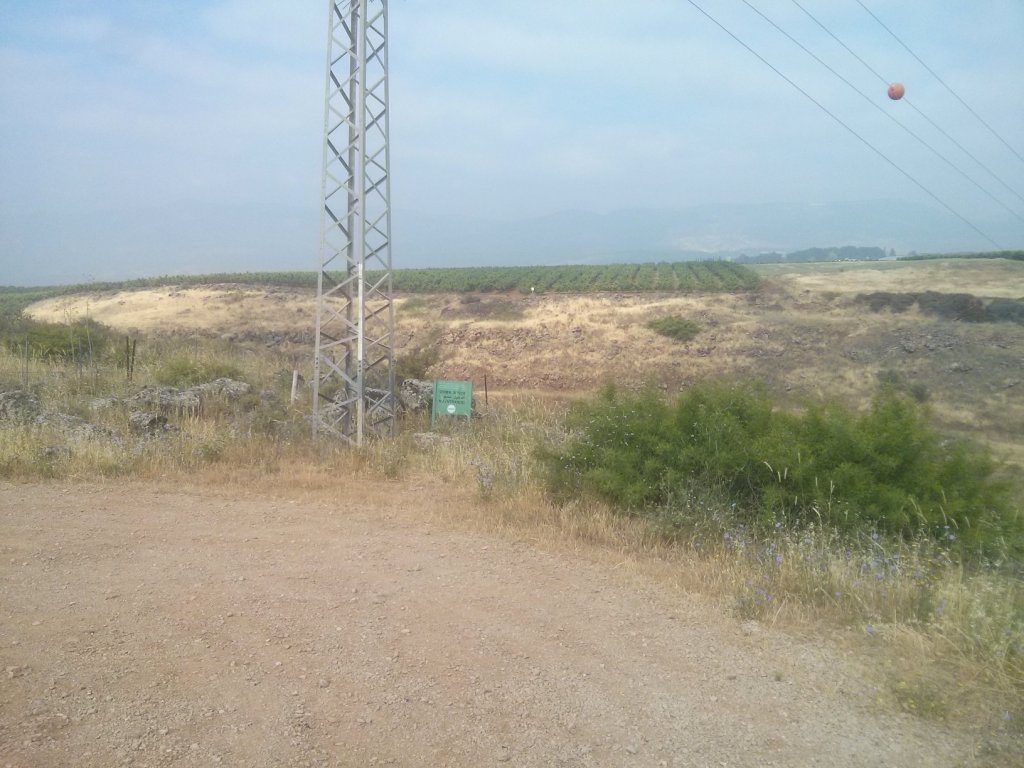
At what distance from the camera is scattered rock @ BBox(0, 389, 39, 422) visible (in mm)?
10898

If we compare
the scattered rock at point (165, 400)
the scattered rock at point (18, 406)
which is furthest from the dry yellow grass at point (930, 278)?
the scattered rock at point (18, 406)

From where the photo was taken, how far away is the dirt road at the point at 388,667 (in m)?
3.79

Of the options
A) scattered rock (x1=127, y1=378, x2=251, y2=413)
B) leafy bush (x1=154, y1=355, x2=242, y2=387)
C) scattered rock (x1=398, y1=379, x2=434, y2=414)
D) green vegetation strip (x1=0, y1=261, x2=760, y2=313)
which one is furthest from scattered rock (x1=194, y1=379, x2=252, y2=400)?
green vegetation strip (x1=0, y1=261, x2=760, y2=313)

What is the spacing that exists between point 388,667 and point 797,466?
423 centimetres

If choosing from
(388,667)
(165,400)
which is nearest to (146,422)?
(165,400)

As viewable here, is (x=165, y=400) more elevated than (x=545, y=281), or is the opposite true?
(x=545, y=281)

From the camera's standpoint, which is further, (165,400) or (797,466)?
(165,400)

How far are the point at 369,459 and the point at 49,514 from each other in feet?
11.9

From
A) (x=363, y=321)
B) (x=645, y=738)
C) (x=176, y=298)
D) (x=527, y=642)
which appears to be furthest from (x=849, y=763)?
(x=176, y=298)

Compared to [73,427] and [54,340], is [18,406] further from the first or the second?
[54,340]

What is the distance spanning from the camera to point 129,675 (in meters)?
4.29

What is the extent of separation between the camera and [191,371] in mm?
16938

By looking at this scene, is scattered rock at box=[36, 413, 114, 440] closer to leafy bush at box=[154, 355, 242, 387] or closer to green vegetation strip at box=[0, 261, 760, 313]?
leafy bush at box=[154, 355, 242, 387]

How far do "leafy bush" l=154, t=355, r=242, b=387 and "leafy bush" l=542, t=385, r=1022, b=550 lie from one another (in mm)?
10606
